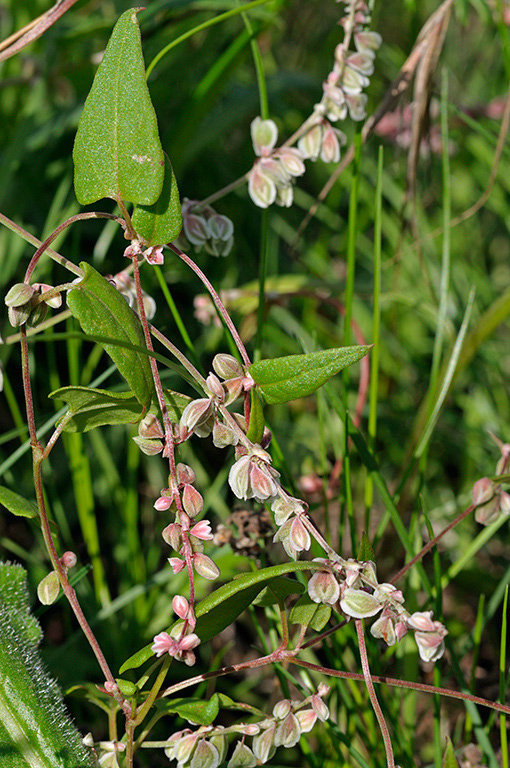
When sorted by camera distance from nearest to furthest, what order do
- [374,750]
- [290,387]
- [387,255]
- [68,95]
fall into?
[290,387] → [374,750] → [68,95] → [387,255]

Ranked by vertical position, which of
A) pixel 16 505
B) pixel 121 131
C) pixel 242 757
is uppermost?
pixel 121 131

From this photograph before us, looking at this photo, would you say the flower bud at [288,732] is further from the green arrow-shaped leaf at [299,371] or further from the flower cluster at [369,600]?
the green arrow-shaped leaf at [299,371]

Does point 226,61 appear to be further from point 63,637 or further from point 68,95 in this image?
point 63,637

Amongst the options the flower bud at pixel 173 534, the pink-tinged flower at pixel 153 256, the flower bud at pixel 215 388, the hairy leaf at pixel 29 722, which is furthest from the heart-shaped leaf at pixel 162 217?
the hairy leaf at pixel 29 722

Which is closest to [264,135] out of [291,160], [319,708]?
[291,160]

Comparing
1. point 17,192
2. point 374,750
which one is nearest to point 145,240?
point 374,750

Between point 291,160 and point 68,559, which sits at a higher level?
point 291,160

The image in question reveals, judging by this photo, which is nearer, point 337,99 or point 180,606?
point 180,606

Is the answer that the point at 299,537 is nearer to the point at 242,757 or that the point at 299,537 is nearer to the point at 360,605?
the point at 360,605
